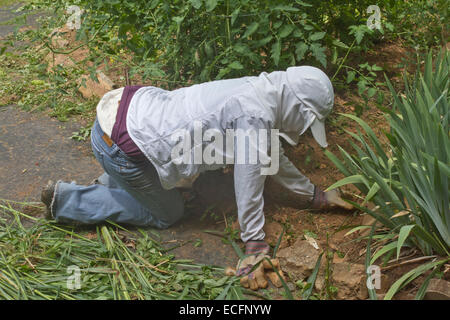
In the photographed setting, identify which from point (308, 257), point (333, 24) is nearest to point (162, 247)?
point (308, 257)

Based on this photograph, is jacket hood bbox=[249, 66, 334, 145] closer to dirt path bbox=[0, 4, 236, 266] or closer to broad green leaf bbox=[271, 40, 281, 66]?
broad green leaf bbox=[271, 40, 281, 66]

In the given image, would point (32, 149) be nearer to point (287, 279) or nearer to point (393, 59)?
point (287, 279)

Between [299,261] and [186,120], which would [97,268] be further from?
[299,261]

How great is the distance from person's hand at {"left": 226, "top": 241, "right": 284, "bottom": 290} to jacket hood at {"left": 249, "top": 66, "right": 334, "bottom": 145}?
65cm

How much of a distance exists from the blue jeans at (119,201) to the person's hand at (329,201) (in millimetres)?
776

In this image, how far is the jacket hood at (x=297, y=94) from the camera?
2.17 m

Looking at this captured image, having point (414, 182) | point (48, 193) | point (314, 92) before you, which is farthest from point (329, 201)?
point (48, 193)

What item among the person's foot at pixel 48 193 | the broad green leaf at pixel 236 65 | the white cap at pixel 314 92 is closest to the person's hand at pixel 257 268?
the white cap at pixel 314 92

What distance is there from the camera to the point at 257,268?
2.25 metres

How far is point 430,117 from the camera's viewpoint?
218cm

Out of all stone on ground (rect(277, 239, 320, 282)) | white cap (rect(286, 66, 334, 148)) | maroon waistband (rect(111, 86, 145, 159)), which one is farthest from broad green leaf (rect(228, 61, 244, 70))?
stone on ground (rect(277, 239, 320, 282))

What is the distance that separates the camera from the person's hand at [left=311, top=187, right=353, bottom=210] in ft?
8.96

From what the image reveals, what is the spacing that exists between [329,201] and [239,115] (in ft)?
2.92
